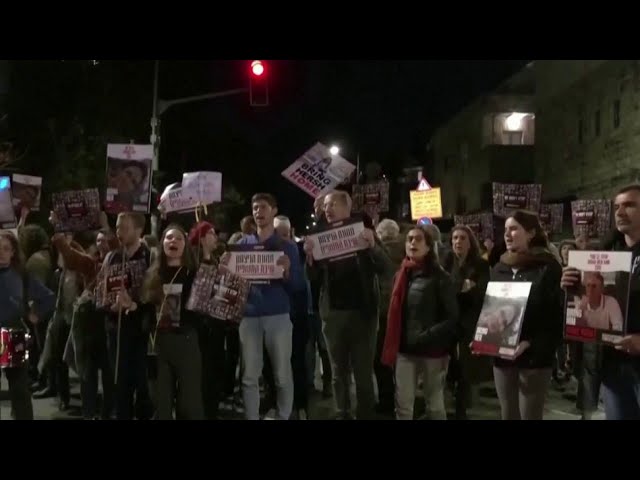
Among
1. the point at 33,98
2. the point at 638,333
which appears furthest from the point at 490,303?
the point at 33,98

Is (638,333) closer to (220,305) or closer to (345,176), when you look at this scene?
(220,305)

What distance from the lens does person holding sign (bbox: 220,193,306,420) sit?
6766 millimetres

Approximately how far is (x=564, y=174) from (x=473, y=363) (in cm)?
2140

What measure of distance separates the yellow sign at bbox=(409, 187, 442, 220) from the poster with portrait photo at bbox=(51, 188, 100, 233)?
26.8 ft

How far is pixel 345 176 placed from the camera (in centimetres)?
812

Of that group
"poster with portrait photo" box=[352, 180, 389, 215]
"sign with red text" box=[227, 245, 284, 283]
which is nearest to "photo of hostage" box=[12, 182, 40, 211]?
"sign with red text" box=[227, 245, 284, 283]

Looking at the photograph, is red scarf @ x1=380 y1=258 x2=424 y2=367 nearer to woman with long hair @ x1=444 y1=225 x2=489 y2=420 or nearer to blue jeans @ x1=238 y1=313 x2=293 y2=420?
woman with long hair @ x1=444 y1=225 x2=489 y2=420

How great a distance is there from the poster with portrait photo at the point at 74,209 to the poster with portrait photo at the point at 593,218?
6.00 meters

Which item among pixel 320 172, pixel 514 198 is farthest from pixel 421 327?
pixel 514 198

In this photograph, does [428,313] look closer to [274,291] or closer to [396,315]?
[396,315]

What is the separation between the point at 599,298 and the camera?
4832 mm

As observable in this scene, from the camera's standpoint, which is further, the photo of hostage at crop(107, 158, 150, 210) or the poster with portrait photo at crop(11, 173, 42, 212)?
the poster with portrait photo at crop(11, 173, 42, 212)

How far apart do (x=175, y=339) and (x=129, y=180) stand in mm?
2072

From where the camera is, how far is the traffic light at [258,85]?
12539 mm
